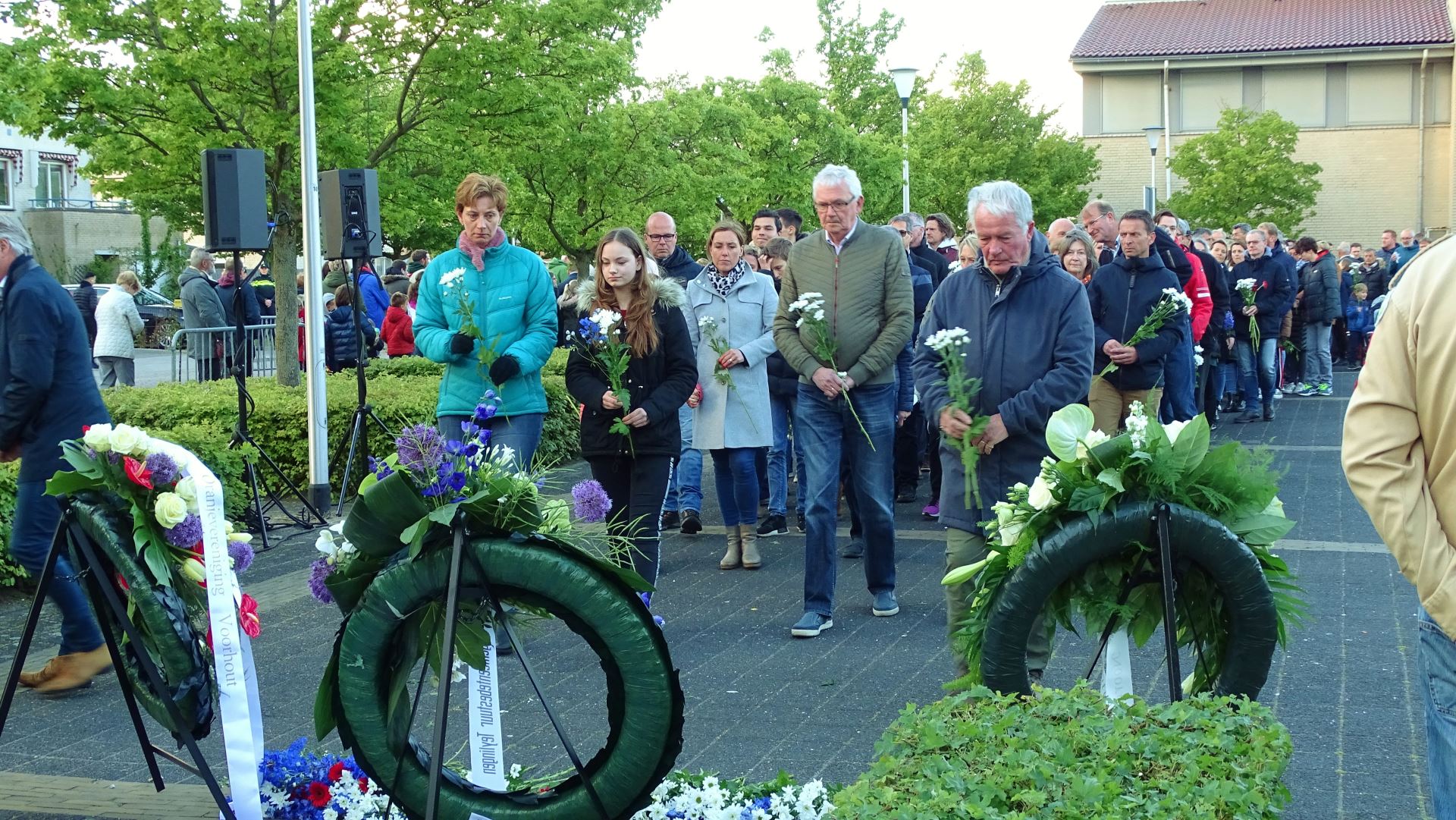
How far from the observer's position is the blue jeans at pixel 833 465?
7.18m

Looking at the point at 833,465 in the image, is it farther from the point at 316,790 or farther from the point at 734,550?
the point at 316,790

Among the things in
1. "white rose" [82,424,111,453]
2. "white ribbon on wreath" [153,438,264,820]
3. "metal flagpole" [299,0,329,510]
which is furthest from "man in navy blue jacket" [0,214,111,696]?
"metal flagpole" [299,0,329,510]

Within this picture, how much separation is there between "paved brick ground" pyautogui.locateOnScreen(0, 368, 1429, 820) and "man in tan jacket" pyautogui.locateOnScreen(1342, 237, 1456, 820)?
1230mm


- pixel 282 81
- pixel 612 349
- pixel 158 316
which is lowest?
pixel 612 349

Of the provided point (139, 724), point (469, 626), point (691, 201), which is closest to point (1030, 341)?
point (469, 626)

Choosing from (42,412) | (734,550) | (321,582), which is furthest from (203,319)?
(321,582)

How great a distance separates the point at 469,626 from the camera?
3.92 m

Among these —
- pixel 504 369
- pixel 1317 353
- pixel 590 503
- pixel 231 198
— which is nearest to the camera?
pixel 590 503

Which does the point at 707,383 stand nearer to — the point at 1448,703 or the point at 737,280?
the point at 737,280

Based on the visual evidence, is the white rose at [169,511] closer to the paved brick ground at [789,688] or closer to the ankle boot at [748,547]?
the paved brick ground at [789,688]

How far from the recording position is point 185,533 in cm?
455

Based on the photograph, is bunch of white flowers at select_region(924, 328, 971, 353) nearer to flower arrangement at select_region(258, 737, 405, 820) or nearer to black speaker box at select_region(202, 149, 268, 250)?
flower arrangement at select_region(258, 737, 405, 820)

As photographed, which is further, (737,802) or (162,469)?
(162,469)

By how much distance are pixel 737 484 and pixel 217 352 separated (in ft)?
38.3
